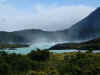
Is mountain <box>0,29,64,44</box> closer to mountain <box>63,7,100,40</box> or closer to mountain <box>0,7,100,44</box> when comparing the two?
mountain <box>0,7,100,44</box>

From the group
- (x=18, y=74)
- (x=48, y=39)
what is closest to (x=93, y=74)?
(x=18, y=74)

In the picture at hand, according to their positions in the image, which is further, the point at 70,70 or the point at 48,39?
the point at 48,39

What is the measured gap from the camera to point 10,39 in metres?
190

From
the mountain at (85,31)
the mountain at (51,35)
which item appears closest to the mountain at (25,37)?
the mountain at (51,35)

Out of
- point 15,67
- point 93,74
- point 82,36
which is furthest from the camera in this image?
point 82,36

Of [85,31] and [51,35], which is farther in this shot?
[51,35]

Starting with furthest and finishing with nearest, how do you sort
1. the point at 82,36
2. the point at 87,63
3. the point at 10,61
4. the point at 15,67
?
the point at 82,36 < the point at 10,61 < the point at 15,67 < the point at 87,63

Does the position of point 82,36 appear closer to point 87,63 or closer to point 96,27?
point 96,27

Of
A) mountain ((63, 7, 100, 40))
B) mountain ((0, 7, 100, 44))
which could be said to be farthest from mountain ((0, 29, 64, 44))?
mountain ((63, 7, 100, 40))

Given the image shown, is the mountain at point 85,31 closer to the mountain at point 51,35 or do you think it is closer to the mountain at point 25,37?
the mountain at point 51,35

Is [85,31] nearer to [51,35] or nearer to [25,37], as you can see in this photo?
[51,35]

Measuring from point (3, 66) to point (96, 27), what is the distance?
17481 cm

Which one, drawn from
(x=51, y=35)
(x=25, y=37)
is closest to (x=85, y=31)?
(x=51, y=35)

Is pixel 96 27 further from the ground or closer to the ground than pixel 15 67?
further from the ground
